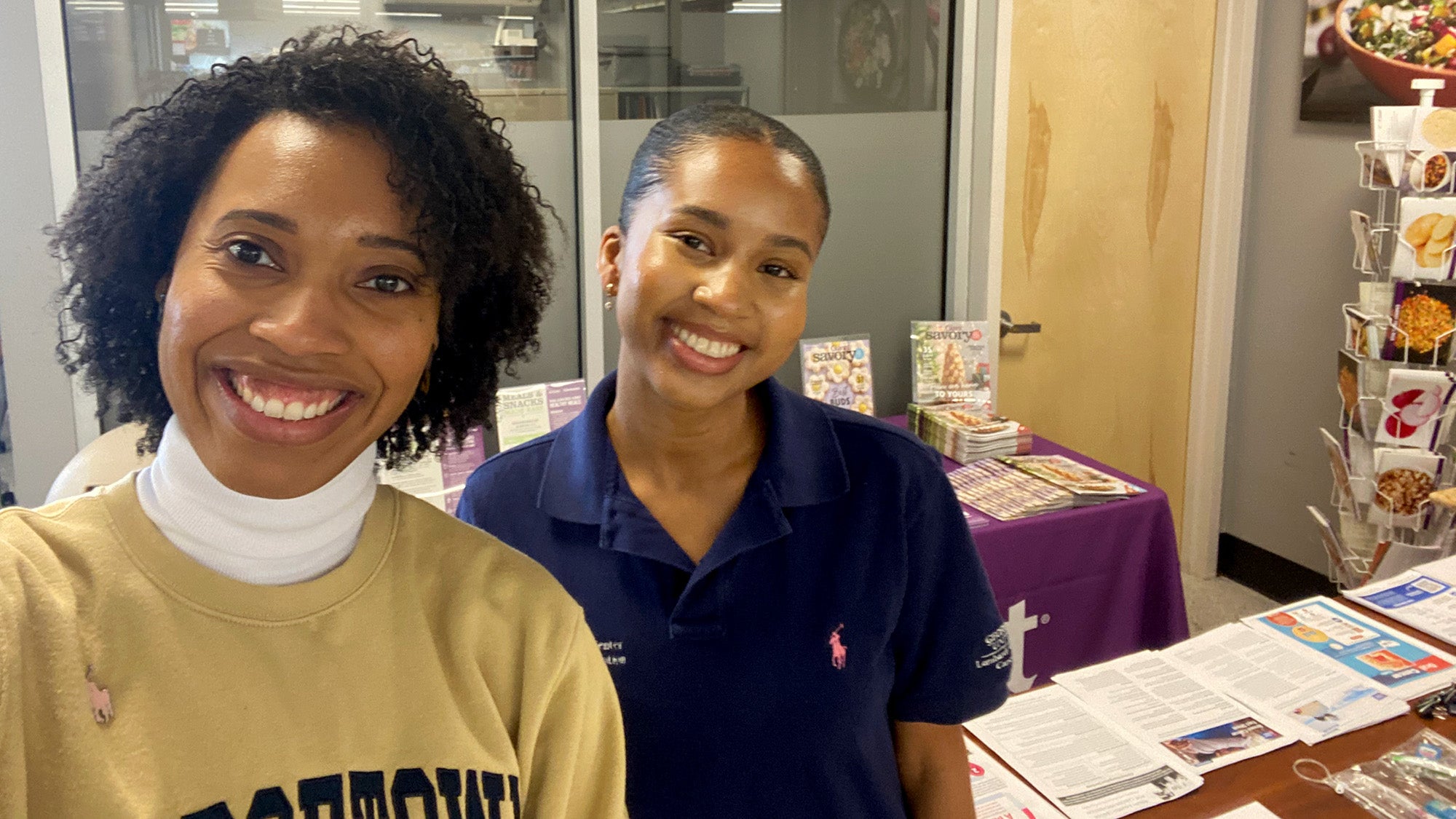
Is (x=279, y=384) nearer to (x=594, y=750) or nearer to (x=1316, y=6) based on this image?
(x=594, y=750)

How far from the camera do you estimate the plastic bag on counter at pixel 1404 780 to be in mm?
1370

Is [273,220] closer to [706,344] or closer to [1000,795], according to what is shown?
[706,344]

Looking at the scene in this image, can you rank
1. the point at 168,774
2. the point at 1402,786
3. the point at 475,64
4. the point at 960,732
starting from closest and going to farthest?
1. the point at 168,774
2. the point at 960,732
3. the point at 1402,786
4. the point at 475,64

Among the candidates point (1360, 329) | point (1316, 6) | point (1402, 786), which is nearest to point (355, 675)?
point (1402, 786)

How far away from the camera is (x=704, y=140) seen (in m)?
1.17

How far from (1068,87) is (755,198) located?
106 inches

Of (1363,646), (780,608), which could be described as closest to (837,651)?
(780,608)

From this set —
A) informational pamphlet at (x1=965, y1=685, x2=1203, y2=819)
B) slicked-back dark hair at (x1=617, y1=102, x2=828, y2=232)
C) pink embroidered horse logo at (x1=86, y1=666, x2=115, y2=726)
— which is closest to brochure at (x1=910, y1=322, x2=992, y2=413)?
informational pamphlet at (x1=965, y1=685, x2=1203, y2=819)

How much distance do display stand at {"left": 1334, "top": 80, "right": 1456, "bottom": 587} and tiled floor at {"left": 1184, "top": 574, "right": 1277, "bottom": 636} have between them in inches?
19.5

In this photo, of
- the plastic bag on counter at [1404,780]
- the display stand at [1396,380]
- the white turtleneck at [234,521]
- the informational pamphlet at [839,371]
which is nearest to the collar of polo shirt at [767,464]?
the white turtleneck at [234,521]

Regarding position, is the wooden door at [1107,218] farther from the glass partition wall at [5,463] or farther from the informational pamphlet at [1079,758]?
the glass partition wall at [5,463]

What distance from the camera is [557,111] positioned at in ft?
9.28

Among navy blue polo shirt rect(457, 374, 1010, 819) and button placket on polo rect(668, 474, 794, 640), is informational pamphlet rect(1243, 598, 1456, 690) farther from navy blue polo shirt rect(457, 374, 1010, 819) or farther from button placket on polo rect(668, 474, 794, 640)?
button placket on polo rect(668, 474, 794, 640)

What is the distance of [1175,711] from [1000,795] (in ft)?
1.10
